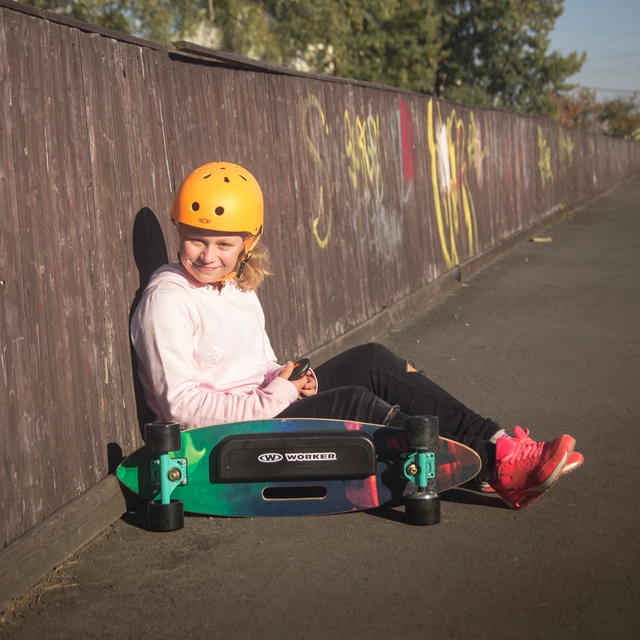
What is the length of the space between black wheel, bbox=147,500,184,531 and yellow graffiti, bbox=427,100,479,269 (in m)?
8.28

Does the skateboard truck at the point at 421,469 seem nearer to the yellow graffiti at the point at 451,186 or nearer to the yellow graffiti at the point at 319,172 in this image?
the yellow graffiti at the point at 319,172

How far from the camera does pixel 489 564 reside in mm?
3740

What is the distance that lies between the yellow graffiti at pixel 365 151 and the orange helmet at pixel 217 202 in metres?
4.29

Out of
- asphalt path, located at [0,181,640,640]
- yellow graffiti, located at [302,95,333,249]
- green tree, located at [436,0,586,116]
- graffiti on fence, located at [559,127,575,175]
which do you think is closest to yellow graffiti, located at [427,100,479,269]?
yellow graffiti, located at [302,95,333,249]

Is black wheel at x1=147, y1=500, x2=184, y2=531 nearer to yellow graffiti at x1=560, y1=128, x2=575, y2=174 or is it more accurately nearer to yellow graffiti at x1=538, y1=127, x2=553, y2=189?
yellow graffiti at x1=538, y1=127, x2=553, y2=189

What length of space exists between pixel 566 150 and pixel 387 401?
22554mm

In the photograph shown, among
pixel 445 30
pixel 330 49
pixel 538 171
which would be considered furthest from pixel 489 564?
pixel 445 30

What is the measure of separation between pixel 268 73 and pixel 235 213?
9.38ft

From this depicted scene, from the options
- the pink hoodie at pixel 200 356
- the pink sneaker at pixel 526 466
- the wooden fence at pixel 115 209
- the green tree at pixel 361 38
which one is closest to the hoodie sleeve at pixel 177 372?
the pink hoodie at pixel 200 356

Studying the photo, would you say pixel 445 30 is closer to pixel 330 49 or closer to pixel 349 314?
pixel 330 49

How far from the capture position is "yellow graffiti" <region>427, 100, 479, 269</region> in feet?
39.5

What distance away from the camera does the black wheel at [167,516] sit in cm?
418

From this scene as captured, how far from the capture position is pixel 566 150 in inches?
1012

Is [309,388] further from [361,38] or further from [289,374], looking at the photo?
[361,38]
